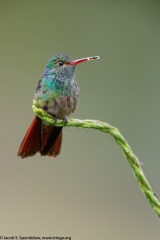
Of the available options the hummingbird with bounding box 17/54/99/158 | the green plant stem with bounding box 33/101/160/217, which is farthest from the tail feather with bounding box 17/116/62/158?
the green plant stem with bounding box 33/101/160/217

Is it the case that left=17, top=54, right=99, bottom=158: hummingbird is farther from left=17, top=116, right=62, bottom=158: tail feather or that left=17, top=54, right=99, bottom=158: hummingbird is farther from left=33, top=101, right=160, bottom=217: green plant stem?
left=33, top=101, right=160, bottom=217: green plant stem

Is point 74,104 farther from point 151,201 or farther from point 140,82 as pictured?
point 140,82

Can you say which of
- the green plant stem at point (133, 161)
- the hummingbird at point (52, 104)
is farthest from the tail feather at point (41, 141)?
the green plant stem at point (133, 161)

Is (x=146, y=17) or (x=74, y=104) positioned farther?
(x=146, y=17)

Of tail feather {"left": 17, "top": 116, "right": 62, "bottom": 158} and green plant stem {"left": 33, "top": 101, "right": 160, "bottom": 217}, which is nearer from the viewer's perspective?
green plant stem {"left": 33, "top": 101, "right": 160, "bottom": 217}

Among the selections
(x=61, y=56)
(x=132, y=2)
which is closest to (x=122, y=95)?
(x=132, y=2)

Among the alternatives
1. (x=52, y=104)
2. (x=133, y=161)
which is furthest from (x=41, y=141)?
(x=133, y=161)

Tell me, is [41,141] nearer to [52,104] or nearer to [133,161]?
[52,104]
